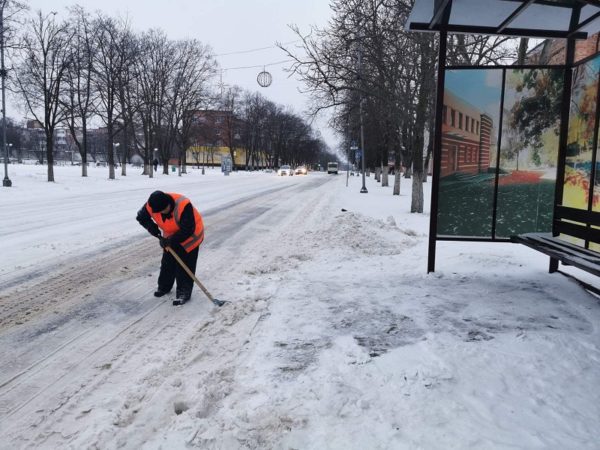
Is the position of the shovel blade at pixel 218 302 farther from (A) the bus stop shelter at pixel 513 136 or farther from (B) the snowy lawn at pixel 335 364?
(A) the bus stop shelter at pixel 513 136

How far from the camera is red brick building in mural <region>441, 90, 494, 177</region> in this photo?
6.53m

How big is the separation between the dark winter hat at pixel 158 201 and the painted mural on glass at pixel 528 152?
15.0 ft

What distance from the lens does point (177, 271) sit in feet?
18.6

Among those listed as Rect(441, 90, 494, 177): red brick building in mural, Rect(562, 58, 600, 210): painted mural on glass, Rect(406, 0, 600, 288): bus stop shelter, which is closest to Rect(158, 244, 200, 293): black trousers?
Rect(406, 0, 600, 288): bus stop shelter

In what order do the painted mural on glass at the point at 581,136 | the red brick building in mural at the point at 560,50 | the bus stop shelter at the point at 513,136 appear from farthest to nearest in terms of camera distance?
the red brick building in mural at the point at 560,50 < the bus stop shelter at the point at 513,136 < the painted mural on glass at the point at 581,136

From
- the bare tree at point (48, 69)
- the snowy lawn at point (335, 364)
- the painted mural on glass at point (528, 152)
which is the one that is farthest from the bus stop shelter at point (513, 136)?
the bare tree at point (48, 69)

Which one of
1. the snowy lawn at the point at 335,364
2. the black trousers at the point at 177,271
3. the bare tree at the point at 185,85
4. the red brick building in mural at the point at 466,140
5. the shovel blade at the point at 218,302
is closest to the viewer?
the snowy lawn at the point at 335,364

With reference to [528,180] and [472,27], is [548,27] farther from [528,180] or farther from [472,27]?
[528,180]

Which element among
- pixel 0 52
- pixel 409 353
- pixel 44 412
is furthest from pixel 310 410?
pixel 0 52

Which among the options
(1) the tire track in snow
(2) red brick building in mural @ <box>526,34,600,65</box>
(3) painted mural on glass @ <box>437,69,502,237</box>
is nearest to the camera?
(1) the tire track in snow

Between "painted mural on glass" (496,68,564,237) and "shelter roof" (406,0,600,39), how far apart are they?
2.05 feet

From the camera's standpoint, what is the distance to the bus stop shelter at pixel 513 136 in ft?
19.4

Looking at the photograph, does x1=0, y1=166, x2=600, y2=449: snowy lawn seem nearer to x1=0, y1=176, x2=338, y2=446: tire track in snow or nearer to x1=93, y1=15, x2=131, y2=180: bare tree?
x1=0, y1=176, x2=338, y2=446: tire track in snow

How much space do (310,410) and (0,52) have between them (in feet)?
81.9
